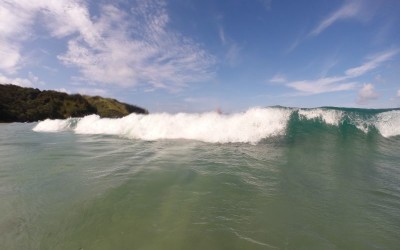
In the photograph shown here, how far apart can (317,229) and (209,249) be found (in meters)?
1.77

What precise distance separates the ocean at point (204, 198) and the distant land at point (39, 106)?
51113 millimetres

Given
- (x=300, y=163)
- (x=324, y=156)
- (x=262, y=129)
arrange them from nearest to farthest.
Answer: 1. (x=300, y=163)
2. (x=324, y=156)
3. (x=262, y=129)

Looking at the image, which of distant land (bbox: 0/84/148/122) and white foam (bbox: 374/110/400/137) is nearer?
white foam (bbox: 374/110/400/137)

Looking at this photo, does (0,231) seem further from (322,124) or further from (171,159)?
(322,124)

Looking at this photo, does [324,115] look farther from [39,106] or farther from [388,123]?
[39,106]

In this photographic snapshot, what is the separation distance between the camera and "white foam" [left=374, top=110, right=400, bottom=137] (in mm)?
14156

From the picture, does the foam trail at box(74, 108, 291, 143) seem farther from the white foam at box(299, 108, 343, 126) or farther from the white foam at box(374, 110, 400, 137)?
the white foam at box(374, 110, 400, 137)

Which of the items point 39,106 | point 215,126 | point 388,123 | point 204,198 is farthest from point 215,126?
point 39,106

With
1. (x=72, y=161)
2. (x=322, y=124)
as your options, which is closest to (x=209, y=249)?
(x=72, y=161)

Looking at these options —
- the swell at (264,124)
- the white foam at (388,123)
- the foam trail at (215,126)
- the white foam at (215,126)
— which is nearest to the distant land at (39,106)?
the white foam at (215,126)

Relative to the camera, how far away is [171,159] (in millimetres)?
8344

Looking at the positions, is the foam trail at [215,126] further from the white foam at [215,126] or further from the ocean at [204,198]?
the ocean at [204,198]

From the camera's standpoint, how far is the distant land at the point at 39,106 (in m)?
51.0

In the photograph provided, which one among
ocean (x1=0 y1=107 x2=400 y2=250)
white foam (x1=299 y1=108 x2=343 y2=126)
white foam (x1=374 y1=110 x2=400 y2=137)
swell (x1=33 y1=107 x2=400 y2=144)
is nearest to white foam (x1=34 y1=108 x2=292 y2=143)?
swell (x1=33 y1=107 x2=400 y2=144)
